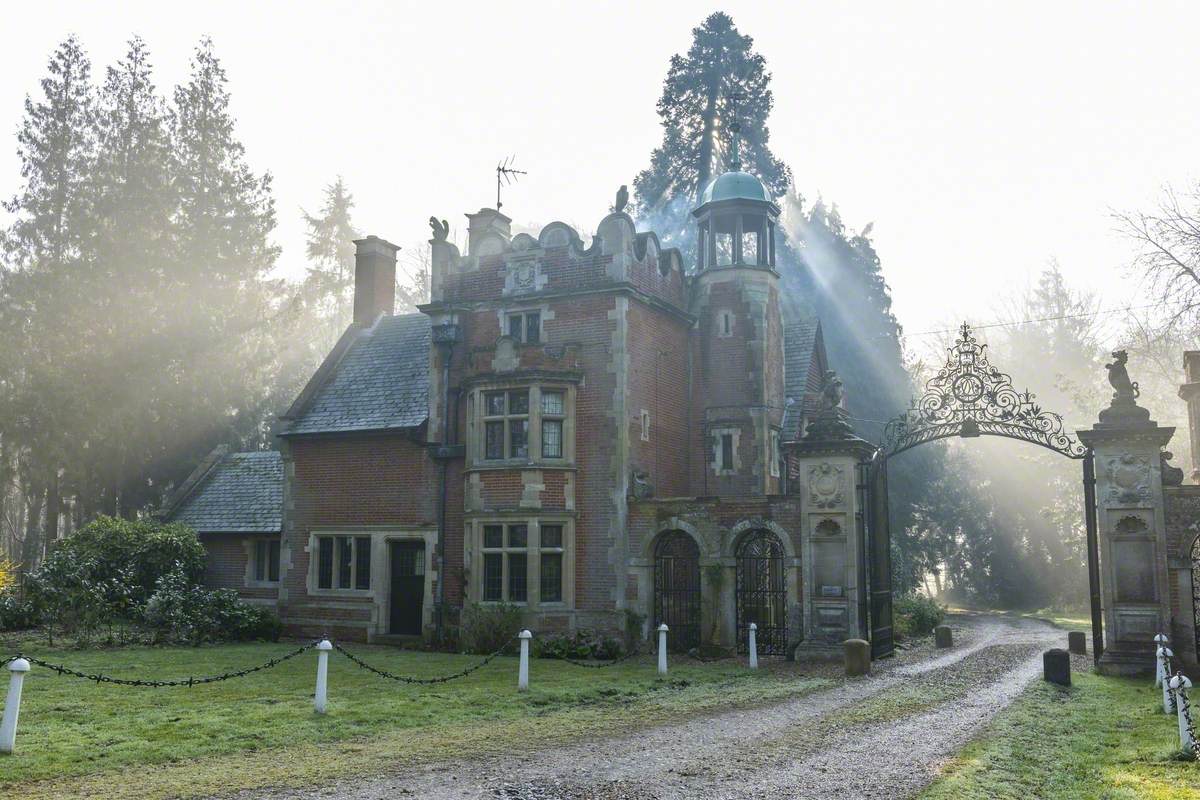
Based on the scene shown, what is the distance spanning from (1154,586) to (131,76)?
121 ft

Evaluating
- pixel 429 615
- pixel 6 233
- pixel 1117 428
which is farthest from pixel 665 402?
pixel 6 233

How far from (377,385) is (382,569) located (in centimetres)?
525

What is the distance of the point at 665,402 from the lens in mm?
25391

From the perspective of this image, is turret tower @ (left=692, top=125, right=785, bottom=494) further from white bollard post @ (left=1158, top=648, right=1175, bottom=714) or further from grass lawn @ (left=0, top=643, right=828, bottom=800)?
white bollard post @ (left=1158, top=648, right=1175, bottom=714)

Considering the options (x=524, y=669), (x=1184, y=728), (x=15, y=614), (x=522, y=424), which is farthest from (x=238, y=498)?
(x=1184, y=728)

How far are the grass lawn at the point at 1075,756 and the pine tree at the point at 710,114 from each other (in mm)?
31392

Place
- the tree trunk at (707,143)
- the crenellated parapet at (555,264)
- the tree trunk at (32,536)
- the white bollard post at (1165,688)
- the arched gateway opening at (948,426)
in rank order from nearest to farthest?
the white bollard post at (1165,688) → the arched gateway opening at (948,426) → the crenellated parapet at (555,264) → the tree trunk at (32,536) → the tree trunk at (707,143)

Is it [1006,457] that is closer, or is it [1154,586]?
[1154,586]

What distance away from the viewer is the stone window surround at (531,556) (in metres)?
23.1

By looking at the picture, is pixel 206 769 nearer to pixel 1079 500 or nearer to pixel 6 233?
pixel 6 233

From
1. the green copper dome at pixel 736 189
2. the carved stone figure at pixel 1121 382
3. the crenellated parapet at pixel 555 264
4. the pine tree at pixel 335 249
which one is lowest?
the carved stone figure at pixel 1121 382

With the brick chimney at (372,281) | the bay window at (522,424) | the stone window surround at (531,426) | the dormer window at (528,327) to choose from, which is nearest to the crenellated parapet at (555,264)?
the dormer window at (528,327)

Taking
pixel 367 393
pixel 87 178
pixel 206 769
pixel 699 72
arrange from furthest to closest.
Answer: pixel 699 72 → pixel 87 178 → pixel 367 393 → pixel 206 769

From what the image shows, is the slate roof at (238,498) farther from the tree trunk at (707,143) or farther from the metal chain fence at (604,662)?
the tree trunk at (707,143)
